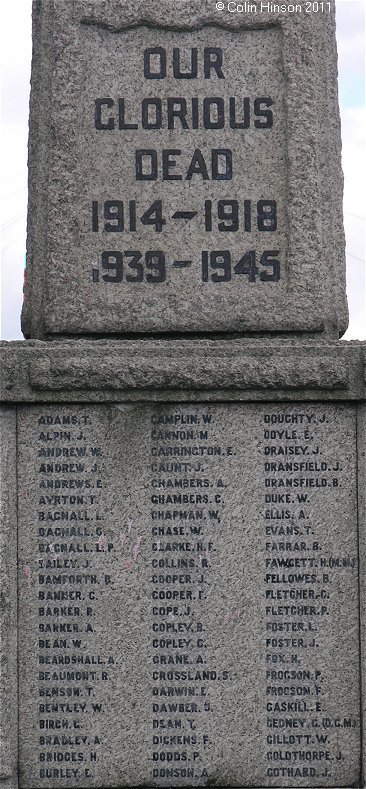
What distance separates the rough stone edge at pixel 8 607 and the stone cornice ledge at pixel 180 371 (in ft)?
0.66

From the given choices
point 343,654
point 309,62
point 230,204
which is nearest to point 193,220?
point 230,204

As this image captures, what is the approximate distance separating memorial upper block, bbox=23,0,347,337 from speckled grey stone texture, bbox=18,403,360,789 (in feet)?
1.56

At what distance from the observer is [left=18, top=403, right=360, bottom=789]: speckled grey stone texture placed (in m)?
4.69

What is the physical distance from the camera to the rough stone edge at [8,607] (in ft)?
15.2

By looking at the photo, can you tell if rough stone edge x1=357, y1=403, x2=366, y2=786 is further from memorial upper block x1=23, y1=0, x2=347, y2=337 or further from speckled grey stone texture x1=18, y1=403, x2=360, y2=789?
memorial upper block x1=23, y1=0, x2=347, y2=337

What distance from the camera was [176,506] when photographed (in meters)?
4.75

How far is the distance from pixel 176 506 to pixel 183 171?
1434 mm

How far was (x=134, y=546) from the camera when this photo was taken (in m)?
4.73

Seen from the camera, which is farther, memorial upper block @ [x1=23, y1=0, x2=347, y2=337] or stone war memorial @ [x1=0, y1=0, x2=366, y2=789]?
memorial upper block @ [x1=23, y1=0, x2=347, y2=337]

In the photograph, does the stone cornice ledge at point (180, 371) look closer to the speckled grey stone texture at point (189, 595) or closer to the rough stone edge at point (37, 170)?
the speckled grey stone texture at point (189, 595)

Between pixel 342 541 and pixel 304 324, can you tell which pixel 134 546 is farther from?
pixel 304 324

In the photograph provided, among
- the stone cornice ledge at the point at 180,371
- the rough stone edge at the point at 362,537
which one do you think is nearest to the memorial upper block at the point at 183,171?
the stone cornice ledge at the point at 180,371

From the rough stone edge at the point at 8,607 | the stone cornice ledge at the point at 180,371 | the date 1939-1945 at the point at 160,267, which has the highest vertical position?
the date 1939-1945 at the point at 160,267

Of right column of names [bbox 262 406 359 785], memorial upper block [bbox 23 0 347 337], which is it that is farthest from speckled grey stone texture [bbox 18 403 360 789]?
memorial upper block [bbox 23 0 347 337]
